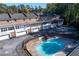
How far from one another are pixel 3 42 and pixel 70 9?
1199mm

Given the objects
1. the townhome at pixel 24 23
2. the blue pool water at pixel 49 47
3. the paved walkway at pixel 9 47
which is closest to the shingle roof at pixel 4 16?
the townhome at pixel 24 23

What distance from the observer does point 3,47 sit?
13.5 ft

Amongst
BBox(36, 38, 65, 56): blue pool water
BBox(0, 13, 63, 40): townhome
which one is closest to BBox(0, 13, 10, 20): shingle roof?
BBox(0, 13, 63, 40): townhome

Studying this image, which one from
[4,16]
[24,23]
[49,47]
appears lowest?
[49,47]

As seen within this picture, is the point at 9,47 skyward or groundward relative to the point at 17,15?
groundward

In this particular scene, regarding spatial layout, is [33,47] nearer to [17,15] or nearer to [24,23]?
[24,23]

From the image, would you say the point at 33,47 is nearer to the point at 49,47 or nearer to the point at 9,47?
the point at 49,47

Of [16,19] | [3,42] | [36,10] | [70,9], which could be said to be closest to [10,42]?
[3,42]

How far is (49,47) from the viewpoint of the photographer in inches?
163

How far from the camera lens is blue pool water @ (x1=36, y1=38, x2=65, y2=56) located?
4.12 m

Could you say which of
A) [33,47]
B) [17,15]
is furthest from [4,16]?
[33,47]

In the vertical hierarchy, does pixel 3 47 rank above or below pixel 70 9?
below

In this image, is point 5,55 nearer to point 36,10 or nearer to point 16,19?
point 16,19

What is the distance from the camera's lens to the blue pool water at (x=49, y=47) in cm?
412
